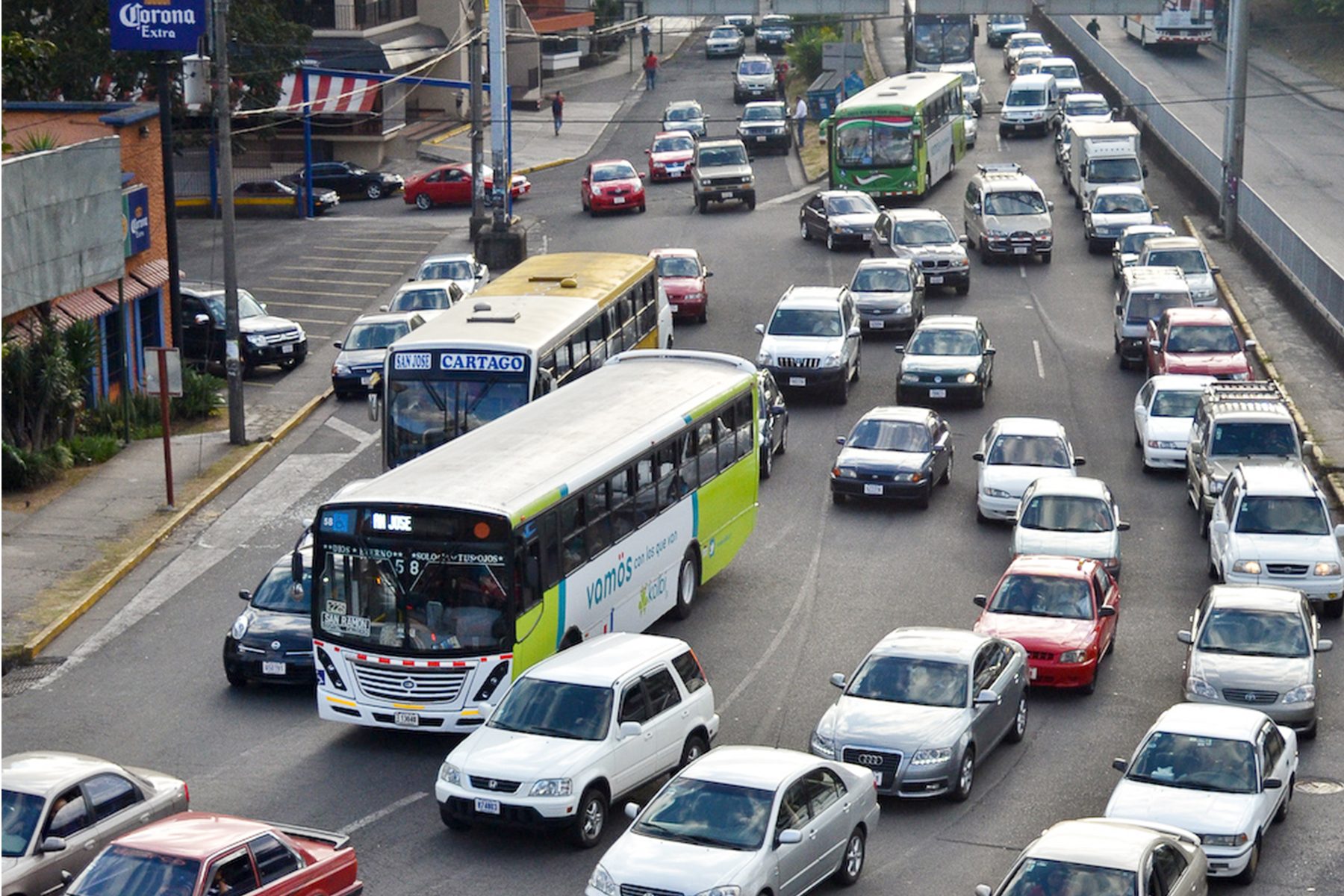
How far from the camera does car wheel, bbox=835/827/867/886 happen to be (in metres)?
16.9

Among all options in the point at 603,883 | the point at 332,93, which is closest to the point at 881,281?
the point at 603,883

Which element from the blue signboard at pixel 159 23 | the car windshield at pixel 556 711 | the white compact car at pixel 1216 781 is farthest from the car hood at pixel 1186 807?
the blue signboard at pixel 159 23

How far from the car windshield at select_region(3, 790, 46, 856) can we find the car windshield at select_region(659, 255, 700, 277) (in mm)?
27810

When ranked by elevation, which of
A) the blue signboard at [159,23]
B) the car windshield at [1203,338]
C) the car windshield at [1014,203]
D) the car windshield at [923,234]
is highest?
the blue signboard at [159,23]

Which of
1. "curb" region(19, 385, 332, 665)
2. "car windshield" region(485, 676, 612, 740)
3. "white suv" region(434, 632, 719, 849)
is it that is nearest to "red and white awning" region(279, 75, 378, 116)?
"curb" region(19, 385, 332, 665)

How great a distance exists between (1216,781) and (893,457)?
43.0 feet

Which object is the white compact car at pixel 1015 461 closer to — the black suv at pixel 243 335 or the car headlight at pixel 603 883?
the car headlight at pixel 603 883

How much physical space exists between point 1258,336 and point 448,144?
40.1m

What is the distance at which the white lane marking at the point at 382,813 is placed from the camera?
18406 millimetres

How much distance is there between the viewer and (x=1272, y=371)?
122ft

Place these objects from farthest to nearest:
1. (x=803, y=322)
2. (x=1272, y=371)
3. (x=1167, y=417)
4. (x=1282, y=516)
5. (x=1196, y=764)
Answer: (x=1272, y=371) → (x=803, y=322) → (x=1167, y=417) → (x=1282, y=516) → (x=1196, y=764)

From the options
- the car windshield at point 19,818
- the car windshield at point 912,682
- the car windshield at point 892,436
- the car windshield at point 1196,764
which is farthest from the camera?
the car windshield at point 892,436

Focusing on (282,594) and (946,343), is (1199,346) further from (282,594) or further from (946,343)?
(282,594)

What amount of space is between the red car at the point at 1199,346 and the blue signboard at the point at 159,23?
18.8 meters
